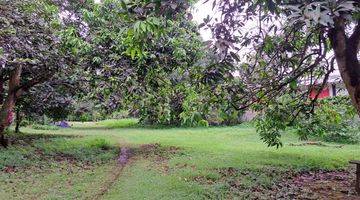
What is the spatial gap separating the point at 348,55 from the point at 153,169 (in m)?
6.63

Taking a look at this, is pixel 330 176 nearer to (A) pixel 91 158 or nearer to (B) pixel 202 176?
(B) pixel 202 176

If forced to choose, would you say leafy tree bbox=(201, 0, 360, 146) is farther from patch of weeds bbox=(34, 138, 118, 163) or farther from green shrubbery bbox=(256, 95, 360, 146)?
patch of weeds bbox=(34, 138, 118, 163)

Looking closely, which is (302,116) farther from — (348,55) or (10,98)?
(10,98)

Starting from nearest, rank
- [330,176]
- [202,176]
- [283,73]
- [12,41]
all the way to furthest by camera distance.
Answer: [12,41] → [283,73] → [202,176] → [330,176]

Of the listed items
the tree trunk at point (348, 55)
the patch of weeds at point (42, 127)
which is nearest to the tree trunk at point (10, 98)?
the tree trunk at point (348, 55)

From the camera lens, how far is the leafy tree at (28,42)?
6306mm

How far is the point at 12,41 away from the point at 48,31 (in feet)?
9.74

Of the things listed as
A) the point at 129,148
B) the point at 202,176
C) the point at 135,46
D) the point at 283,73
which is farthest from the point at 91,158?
the point at 135,46

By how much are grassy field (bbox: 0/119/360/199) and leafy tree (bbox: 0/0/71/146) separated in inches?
87.2

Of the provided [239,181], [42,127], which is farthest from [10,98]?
[42,127]

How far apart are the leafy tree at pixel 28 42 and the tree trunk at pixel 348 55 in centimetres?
400

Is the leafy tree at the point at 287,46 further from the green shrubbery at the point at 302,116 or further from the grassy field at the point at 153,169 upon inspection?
the grassy field at the point at 153,169

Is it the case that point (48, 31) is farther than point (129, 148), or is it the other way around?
point (129, 148)

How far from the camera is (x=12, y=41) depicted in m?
6.37
